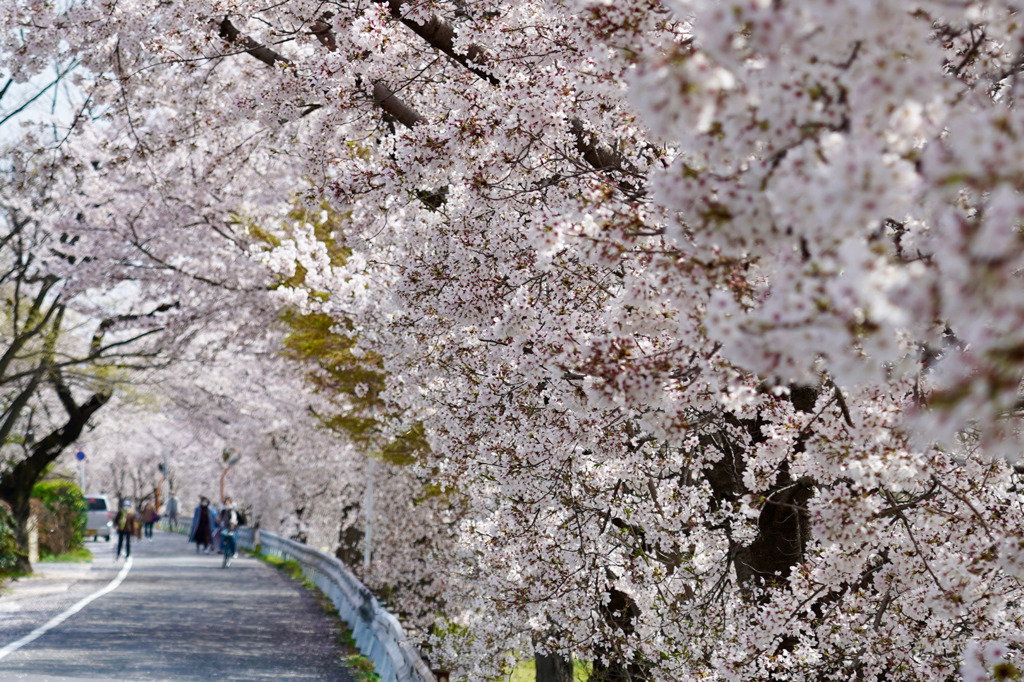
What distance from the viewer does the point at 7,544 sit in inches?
896

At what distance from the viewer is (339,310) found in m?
13.1

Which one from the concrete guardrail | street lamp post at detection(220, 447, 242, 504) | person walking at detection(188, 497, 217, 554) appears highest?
street lamp post at detection(220, 447, 242, 504)

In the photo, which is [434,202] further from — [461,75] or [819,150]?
[819,150]

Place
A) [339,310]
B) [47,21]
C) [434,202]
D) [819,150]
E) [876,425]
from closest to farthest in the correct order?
1. [819,150]
2. [876,425]
3. [434,202]
4. [47,21]
5. [339,310]

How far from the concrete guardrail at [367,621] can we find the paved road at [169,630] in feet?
1.35

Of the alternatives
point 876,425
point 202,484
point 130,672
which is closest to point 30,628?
point 130,672

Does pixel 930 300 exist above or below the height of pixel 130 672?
above

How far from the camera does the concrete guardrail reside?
9.65 metres

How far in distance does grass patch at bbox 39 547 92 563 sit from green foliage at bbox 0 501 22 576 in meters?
7.76

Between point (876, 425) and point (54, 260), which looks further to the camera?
point (54, 260)

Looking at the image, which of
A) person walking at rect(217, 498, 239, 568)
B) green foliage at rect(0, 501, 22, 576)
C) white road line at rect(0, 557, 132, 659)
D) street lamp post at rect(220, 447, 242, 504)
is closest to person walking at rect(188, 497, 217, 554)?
street lamp post at rect(220, 447, 242, 504)

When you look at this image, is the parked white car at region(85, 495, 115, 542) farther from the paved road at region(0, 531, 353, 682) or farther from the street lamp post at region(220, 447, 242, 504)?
the paved road at region(0, 531, 353, 682)

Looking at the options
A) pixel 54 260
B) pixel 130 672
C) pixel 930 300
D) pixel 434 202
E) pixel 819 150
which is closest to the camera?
pixel 930 300

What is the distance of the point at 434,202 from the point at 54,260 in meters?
16.6
